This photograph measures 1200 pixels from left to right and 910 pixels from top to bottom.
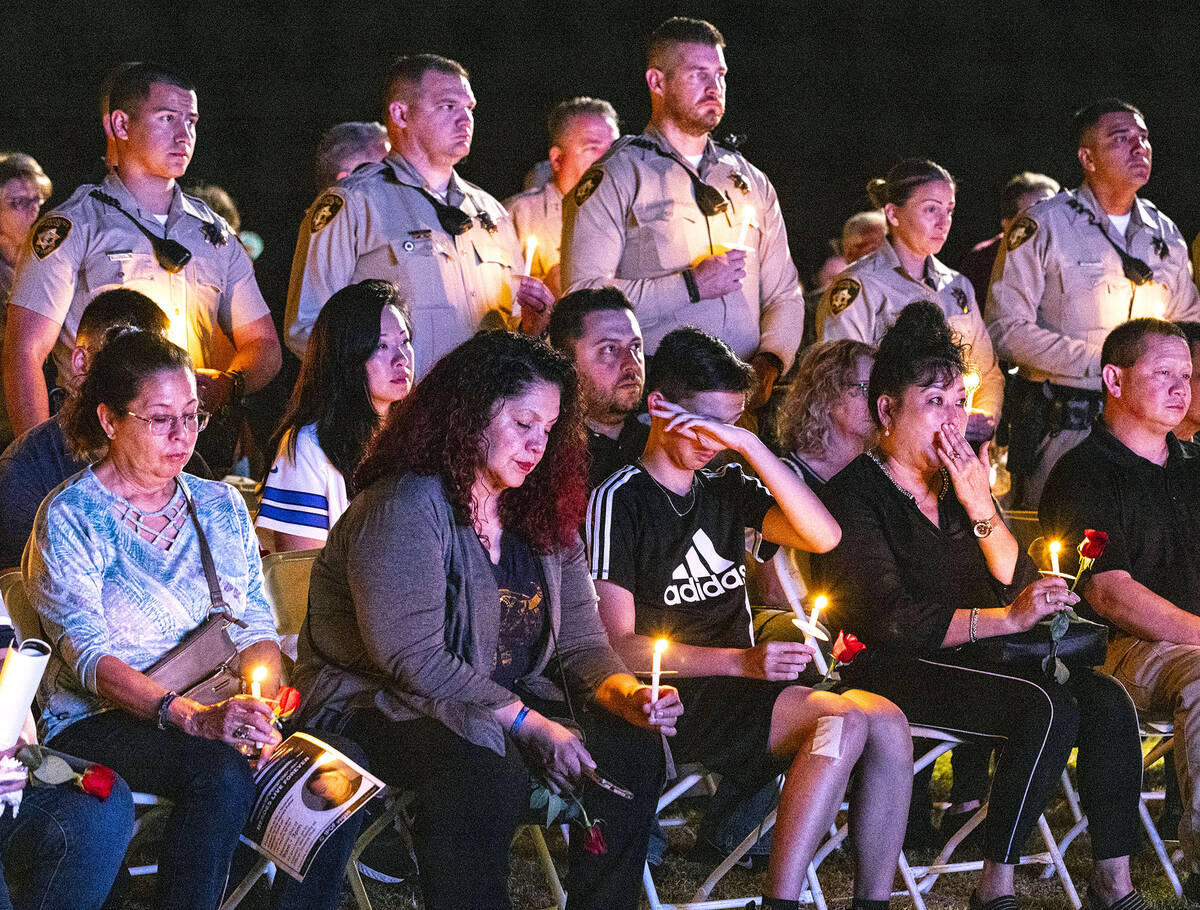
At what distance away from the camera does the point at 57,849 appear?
2.42m

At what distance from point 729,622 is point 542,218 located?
2.84m

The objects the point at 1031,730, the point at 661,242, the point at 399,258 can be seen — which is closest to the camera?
the point at 1031,730

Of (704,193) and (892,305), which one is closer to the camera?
(704,193)

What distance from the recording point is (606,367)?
3857 mm

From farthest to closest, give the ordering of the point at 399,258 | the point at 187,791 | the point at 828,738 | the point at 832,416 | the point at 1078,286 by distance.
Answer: the point at 1078,286 < the point at 399,258 < the point at 832,416 < the point at 828,738 < the point at 187,791

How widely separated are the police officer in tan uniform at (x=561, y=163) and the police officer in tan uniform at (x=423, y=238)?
1026mm

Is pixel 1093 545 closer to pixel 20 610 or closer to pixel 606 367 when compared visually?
pixel 606 367

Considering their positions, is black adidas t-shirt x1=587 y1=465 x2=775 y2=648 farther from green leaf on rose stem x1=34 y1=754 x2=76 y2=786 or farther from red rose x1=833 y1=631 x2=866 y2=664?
green leaf on rose stem x1=34 y1=754 x2=76 y2=786

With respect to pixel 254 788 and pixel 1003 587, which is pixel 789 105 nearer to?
pixel 1003 587

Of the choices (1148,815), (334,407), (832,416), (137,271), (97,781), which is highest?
(137,271)

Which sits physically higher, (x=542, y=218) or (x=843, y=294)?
(x=542, y=218)

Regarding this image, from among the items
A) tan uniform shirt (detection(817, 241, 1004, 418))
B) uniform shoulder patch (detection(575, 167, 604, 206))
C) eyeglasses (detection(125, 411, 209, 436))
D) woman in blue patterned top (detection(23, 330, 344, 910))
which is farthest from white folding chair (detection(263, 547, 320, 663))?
tan uniform shirt (detection(817, 241, 1004, 418))

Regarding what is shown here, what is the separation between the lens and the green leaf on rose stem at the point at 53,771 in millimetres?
2436

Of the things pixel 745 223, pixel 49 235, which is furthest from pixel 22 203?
pixel 745 223
